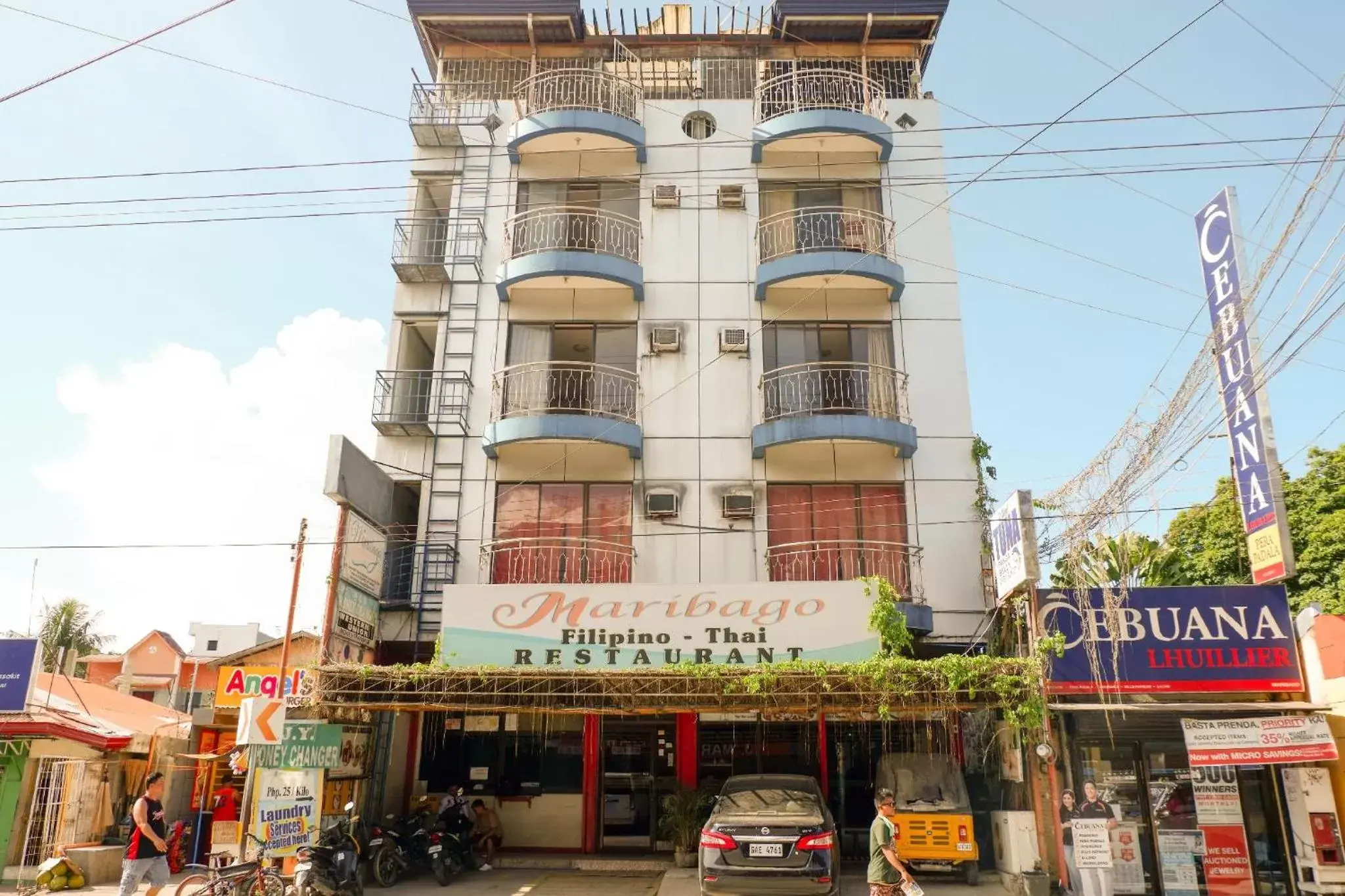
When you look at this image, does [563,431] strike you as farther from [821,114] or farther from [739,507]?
[821,114]

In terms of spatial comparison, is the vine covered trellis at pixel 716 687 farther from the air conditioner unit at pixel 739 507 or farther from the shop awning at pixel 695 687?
the air conditioner unit at pixel 739 507

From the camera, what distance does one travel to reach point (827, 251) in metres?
18.0

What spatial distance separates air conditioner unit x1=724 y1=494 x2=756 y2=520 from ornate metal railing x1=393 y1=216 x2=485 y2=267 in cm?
745

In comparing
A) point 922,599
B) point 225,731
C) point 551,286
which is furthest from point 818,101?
point 225,731

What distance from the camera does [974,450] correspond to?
17.6 metres

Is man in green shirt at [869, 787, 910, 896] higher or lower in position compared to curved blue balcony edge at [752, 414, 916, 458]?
lower

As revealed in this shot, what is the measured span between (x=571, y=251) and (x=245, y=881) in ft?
39.7

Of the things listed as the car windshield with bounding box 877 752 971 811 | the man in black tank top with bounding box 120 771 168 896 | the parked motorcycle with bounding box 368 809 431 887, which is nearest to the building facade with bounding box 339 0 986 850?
the car windshield with bounding box 877 752 971 811

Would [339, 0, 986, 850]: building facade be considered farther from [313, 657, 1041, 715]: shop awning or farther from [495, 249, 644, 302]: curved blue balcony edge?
[313, 657, 1041, 715]: shop awning

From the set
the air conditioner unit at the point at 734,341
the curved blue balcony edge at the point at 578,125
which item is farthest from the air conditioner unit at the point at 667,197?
the air conditioner unit at the point at 734,341

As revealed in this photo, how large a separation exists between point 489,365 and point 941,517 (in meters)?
9.56

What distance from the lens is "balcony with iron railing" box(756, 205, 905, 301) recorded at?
17.9m

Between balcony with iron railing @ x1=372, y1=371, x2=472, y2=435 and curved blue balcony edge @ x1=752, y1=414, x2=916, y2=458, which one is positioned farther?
balcony with iron railing @ x1=372, y1=371, x2=472, y2=435

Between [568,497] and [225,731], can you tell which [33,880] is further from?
[568,497]
